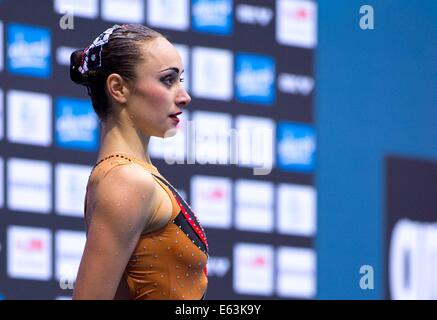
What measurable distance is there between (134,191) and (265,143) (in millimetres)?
1821

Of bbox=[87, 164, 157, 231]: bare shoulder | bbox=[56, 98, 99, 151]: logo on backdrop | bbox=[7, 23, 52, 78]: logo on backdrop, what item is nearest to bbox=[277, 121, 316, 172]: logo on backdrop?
bbox=[56, 98, 99, 151]: logo on backdrop

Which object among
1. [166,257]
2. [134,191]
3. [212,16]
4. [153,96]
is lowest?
[166,257]

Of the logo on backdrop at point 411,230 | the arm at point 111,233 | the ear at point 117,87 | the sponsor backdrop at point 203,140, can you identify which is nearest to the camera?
the arm at point 111,233

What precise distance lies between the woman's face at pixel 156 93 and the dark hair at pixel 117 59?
12 mm

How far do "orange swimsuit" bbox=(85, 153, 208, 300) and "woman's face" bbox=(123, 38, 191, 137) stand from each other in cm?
7

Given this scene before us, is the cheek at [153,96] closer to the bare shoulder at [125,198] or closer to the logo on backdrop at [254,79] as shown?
the bare shoulder at [125,198]

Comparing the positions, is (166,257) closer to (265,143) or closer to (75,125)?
(75,125)

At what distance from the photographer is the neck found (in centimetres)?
206

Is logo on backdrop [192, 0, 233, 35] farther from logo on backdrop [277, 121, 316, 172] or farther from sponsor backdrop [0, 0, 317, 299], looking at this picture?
logo on backdrop [277, 121, 316, 172]

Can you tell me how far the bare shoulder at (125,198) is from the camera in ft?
6.39

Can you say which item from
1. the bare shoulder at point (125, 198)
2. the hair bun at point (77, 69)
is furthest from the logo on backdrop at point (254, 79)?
the bare shoulder at point (125, 198)

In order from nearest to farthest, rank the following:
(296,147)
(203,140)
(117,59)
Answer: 1. (117,59)
2. (203,140)
3. (296,147)

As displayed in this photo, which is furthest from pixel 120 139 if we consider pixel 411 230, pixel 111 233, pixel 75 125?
pixel 411 230

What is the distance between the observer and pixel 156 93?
2062 mm
